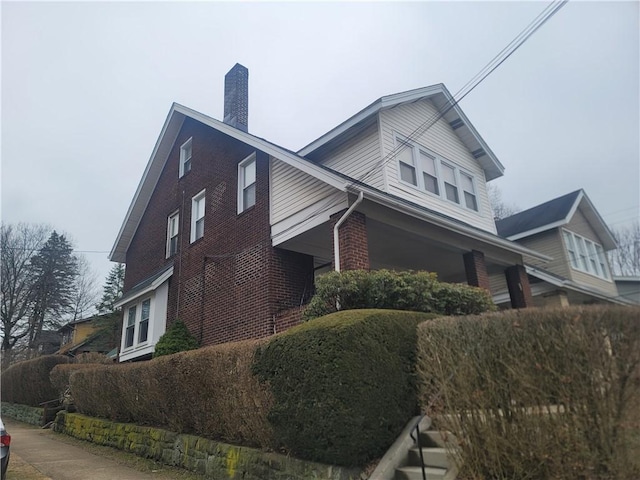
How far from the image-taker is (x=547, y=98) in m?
11.8

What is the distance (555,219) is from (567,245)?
1.19 metres

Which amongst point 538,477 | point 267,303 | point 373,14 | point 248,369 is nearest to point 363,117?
point 373,14

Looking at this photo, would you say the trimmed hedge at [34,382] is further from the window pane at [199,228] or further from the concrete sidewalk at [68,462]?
the window pane at [199,228]

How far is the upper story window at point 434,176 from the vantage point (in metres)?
11.3

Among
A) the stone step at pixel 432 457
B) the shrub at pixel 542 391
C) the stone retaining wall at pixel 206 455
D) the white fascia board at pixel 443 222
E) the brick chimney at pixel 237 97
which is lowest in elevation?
the stone retaining wall at pixel 206 455

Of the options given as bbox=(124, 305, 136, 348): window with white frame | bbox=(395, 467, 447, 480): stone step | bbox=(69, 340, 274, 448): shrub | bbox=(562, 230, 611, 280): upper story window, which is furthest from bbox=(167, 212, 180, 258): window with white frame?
bbox=(562, 230, 611, 280): upper story window

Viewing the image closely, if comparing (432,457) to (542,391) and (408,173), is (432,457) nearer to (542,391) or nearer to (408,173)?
(542,391)

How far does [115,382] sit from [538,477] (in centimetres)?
868

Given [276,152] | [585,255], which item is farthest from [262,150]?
[585,255]

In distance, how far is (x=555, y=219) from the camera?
18.0 meters

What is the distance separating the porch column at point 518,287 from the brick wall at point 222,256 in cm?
595

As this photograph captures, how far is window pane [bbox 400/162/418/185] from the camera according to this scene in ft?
36.3

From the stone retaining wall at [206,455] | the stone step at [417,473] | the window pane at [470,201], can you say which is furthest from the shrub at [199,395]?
the window pane at [470,201]

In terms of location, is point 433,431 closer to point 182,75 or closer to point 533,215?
point 182,75
